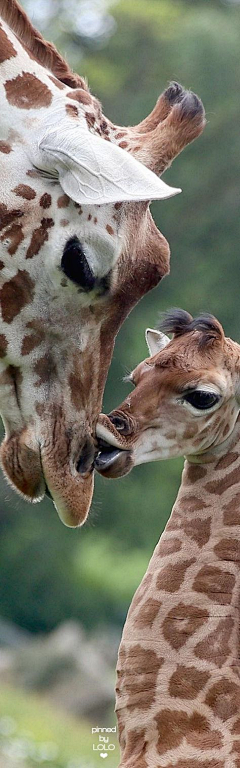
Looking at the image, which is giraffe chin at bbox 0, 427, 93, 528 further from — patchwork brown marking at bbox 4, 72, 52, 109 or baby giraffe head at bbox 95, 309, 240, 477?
patchwork brown marking at bbox 4, 72, 52, 109

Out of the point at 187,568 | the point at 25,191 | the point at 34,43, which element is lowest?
the point at 187,568

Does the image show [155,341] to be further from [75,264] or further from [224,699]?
[224,699]

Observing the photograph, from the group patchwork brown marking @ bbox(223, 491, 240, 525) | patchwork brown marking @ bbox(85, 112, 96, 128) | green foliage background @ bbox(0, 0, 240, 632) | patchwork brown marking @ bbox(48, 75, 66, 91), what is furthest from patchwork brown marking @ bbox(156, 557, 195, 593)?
green foliage background @ bbox(0, 0, 240, 632)

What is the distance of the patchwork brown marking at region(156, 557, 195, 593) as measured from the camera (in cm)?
354

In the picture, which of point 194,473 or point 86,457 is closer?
point 86,457

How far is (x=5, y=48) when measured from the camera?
321 cm

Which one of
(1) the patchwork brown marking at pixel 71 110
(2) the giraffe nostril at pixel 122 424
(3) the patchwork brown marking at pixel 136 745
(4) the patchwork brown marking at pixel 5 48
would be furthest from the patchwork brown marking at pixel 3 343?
(3) the patchwork brown marking at pixel 136 745

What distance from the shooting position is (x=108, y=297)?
10.4 feet

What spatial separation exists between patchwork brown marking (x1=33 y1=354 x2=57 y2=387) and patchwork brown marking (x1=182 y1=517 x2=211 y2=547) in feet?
2.36

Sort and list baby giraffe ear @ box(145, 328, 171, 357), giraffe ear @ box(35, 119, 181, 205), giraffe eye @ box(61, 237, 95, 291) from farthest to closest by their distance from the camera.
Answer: baby giraffe ear @ box(145, 328, 171, 357) < giraffe eye @ box(61, 237, 95, 291) < giraffe ear @ box(35, 119, 181, 205)

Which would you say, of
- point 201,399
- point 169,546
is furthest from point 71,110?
point 169,546

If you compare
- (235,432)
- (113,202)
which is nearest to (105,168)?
(113,202)

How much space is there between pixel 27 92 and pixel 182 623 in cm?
146

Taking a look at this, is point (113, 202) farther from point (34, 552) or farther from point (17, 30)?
point (34, 552)
